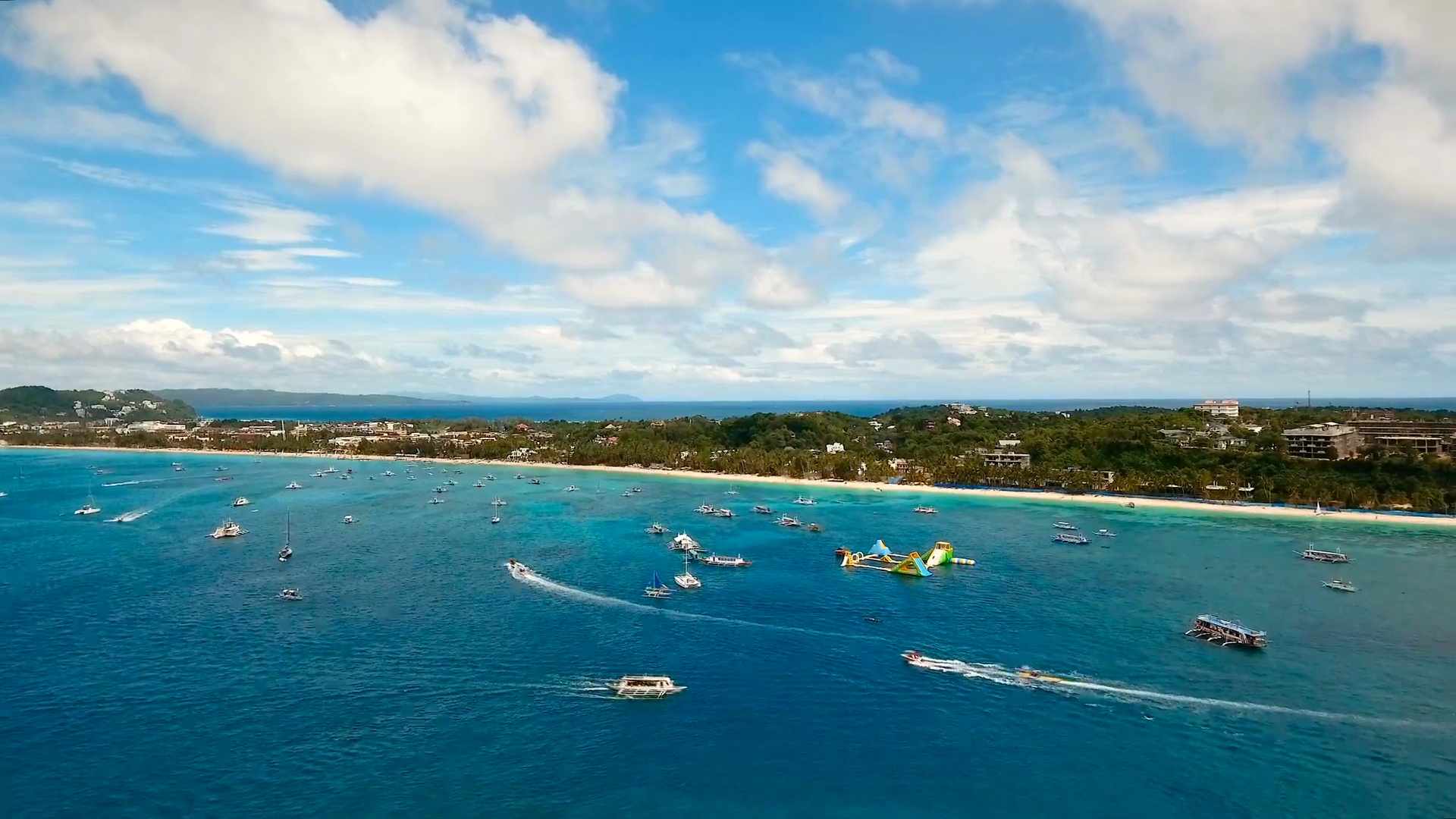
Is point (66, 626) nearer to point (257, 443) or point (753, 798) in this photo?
point (753, 798)

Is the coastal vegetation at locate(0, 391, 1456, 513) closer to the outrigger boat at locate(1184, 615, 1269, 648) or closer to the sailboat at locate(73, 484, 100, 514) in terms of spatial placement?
the outrigger boat at locate(1184, 615, 1269, 648)

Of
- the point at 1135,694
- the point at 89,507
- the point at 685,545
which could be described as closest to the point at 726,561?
the point at 685,545

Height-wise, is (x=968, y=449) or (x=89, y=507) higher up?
(x=968, y=449)

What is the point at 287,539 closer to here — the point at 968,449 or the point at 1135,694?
the point at 1135,694

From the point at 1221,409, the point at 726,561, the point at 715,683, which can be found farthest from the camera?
the point at 1221,409

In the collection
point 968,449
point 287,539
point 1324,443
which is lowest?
point 287,539

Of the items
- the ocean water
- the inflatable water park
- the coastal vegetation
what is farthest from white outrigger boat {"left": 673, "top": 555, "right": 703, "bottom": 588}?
the coastal vegetation

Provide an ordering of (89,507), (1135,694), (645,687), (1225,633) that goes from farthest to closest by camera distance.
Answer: (89,507) → (1225,633) → (1135,694) → (645,687)
